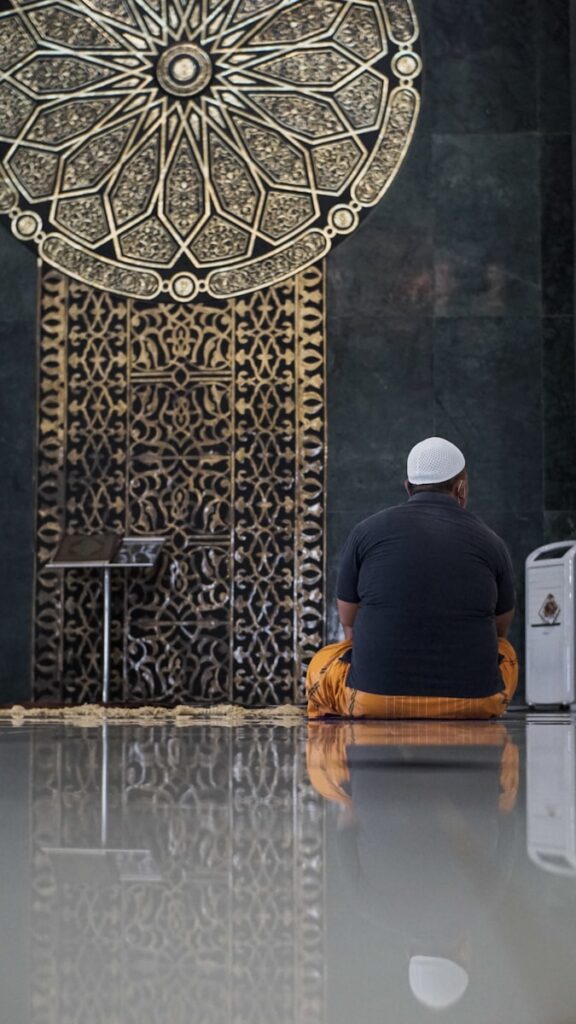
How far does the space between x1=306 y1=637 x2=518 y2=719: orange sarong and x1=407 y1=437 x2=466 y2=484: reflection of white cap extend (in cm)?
56

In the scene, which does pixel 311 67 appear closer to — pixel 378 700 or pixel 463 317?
pixel 463 317

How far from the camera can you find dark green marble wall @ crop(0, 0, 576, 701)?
8227 millimetres

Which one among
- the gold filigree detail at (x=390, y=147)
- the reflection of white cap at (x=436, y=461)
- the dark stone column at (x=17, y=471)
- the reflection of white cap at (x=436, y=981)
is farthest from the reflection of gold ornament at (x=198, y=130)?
the reflection of white cap at (x=436, y=981)

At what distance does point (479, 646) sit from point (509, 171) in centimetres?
567

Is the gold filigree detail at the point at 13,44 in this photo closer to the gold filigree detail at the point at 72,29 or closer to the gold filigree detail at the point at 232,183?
the gold filigree detail at the point at 72,29

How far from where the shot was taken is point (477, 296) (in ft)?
27.5

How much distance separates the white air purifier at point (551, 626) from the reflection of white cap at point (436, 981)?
7.05 metres

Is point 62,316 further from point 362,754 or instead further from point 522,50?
point 362,754

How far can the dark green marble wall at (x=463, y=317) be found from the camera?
823 centimetres

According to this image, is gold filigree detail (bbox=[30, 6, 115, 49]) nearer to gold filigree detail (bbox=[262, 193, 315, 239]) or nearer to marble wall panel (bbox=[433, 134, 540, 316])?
gold filigree detail (bbox=[262, 193, 315, 239])

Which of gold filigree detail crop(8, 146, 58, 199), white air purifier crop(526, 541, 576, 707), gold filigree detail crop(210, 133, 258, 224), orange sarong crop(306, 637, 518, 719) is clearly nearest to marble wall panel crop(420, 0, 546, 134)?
gold filigree detail crop(210, 133, 258, 224)

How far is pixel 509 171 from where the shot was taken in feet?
27.7

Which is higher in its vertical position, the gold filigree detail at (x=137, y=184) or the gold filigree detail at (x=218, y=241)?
the gold filigree detail at (x=137, y=184)

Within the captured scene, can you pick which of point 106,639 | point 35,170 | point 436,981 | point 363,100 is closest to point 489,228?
point 363,100
